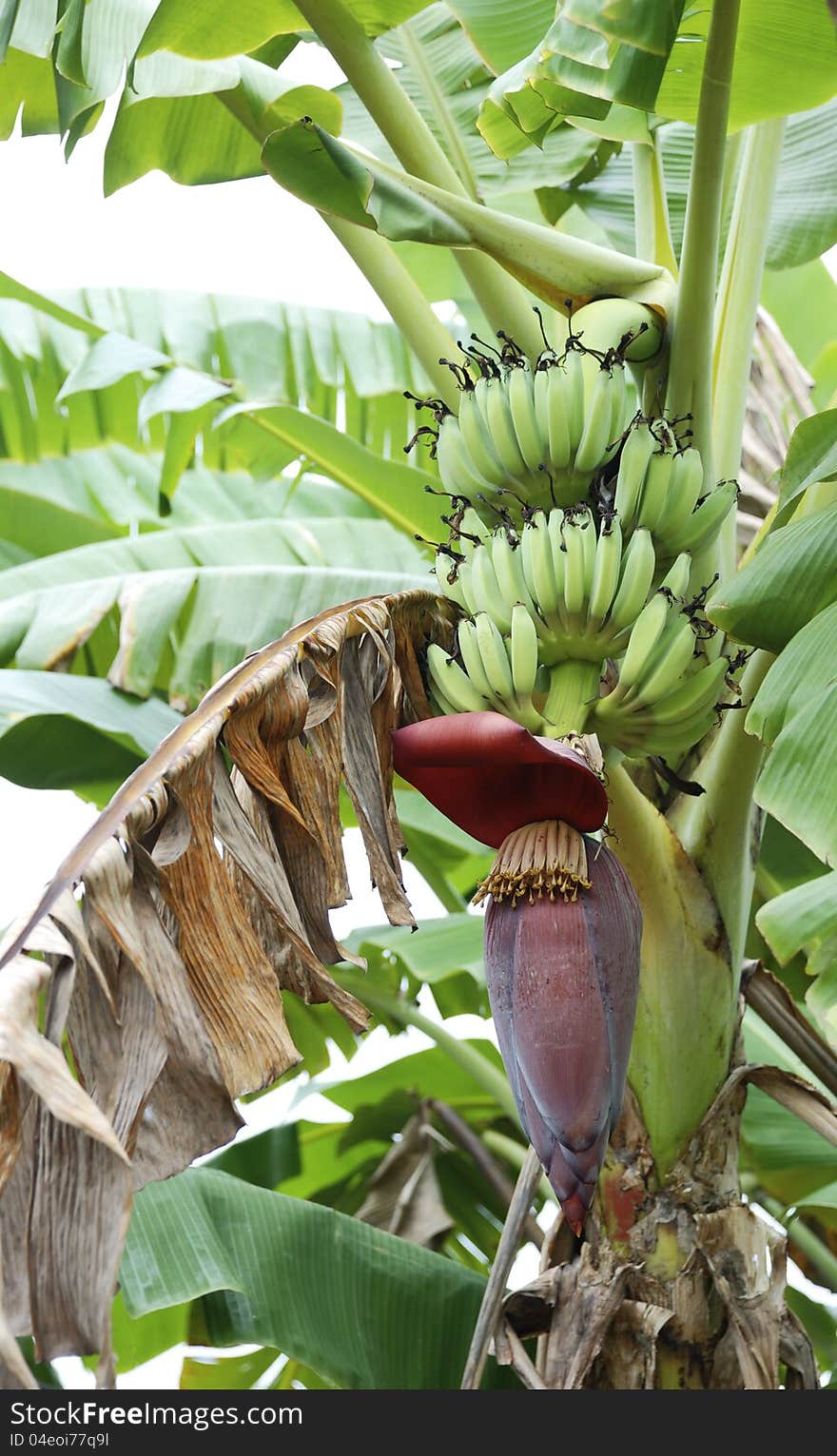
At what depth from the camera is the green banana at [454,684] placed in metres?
1.09

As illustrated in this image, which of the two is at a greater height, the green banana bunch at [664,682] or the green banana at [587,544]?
the green banana at [587,544]

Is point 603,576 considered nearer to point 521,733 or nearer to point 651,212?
point 521,733

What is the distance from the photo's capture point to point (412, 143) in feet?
4.17

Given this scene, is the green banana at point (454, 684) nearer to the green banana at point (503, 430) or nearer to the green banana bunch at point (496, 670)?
the green banana bunch at point (496, 670)

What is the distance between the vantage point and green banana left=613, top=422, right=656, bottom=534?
1076 millimetres

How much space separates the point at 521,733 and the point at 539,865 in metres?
0.11

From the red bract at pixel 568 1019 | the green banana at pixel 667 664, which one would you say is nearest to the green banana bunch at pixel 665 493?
the green banana at pixel 667 664

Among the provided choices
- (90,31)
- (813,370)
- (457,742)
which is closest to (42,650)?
(90,31)

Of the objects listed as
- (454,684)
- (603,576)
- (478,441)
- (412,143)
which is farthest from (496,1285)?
(412,143)

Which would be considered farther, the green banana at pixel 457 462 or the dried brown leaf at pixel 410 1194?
the dried brown leaf at pixel 410 1194

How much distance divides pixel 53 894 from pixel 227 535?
127 cm

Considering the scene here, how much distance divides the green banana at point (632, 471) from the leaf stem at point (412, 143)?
0.23 m

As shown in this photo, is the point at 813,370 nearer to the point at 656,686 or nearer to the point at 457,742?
the point at 656,686

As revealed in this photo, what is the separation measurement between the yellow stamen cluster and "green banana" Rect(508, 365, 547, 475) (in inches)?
13.1
